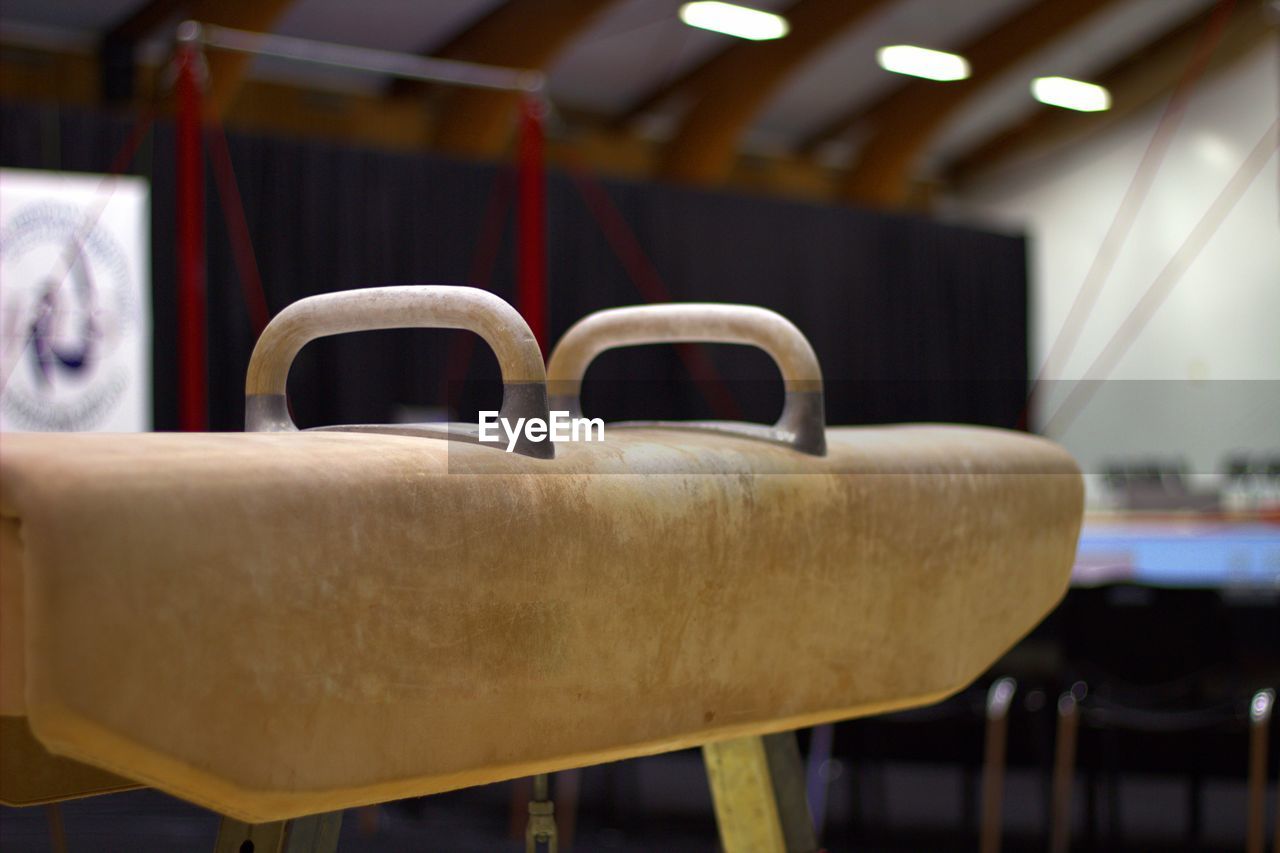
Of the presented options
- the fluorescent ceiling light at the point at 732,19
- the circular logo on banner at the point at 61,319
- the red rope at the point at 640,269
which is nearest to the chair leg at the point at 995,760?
the circular logo on banner at the point at 61,319

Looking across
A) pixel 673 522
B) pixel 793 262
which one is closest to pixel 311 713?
pixel 673 522

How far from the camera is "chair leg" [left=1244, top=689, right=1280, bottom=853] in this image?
3600 millimetres

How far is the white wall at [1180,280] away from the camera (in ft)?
34.1

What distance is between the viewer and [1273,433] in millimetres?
10531

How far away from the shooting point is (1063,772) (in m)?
3.80

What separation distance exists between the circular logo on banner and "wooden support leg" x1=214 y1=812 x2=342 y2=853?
4229 mm

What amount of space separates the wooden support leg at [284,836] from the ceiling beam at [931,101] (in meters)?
10.2

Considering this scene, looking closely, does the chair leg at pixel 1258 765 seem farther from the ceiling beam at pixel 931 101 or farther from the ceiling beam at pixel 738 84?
the ceiling beam at pixel 931 101

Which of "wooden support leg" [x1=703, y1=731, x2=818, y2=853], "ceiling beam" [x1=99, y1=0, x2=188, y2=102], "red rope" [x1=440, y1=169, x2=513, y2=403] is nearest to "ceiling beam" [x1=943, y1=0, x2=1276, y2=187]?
"red rope" [x1=440, y1=169, x2=513, y2=403]

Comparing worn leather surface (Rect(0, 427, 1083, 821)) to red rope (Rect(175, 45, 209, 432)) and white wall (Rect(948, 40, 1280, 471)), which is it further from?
white wall (Rect(948, 40, 1280, 471))

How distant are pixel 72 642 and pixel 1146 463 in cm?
1071

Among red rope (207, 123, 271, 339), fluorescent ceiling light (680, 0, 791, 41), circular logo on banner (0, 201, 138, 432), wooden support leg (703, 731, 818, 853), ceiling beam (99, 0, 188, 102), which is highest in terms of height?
fluorescent ceiling light (680, 0, 791, 41)

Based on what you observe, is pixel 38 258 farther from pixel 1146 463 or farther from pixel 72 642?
pixel 1146 463

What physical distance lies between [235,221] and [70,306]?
1166mm
